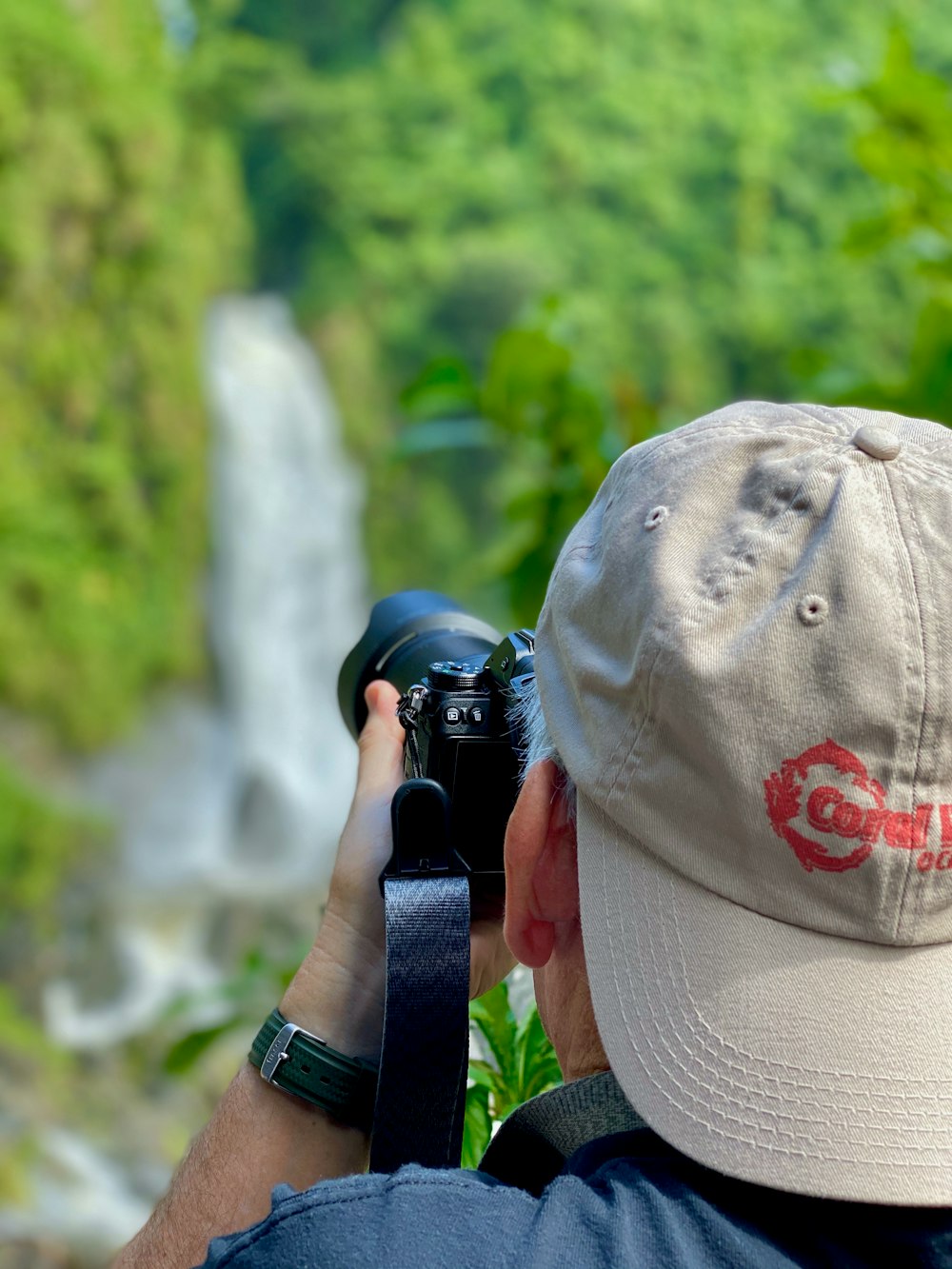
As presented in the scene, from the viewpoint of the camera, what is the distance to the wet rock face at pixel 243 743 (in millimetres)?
6348

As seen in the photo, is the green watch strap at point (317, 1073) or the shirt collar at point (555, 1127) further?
the green watch strap at point (317, 1073)

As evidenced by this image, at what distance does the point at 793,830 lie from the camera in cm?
56

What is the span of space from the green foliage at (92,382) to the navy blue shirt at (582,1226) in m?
6.30

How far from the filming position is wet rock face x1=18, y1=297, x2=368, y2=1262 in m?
6.35

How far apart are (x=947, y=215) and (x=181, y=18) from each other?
9.12 meters

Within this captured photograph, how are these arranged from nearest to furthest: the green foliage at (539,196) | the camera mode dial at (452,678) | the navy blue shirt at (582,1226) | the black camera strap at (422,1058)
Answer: the navy blue shirt at (582,1226) → the black camera strap at (422,1058) → the camera mode dial at (452,678) → the green foliage at (539,196)

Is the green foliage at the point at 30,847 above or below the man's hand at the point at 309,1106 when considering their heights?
below

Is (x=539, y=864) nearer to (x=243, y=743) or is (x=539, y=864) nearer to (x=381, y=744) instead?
(x=381, y=744)

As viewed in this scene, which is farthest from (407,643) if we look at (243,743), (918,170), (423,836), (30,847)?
(243,743)

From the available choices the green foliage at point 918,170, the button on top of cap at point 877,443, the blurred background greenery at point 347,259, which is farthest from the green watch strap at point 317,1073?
the blurred background greenery at point 347,259

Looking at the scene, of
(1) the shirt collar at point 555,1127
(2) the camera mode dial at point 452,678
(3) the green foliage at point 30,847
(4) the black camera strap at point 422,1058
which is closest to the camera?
(1) the shirt collar at point 555,1127

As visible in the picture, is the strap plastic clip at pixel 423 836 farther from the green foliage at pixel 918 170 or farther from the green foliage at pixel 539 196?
the green foliage at pixel 539 196

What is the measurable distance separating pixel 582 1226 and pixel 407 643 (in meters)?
0.56

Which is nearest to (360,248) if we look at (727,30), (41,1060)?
(727,30)
